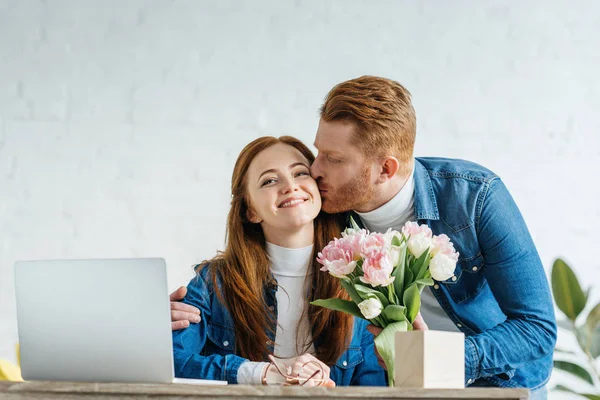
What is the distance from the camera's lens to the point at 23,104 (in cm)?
345

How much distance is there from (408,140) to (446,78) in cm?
113

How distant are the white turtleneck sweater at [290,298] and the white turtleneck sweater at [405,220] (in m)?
0.23

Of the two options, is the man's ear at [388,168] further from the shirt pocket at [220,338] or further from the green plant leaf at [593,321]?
the green plant leaf at [593,321]

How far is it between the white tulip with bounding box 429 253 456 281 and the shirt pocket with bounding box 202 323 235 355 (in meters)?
0.86

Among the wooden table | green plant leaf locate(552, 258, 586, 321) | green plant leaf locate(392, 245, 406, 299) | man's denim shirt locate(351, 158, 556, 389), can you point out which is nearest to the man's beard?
man's denim shirt locate(351, 158, 556, 389)

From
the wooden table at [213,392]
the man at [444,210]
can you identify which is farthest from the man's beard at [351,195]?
the wooden table at [213,392]

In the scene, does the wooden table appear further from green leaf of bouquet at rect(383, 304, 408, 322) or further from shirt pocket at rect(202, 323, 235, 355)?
shirt pocket at rect(202, 323, 235, 355)

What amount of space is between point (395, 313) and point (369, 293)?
0.25ft

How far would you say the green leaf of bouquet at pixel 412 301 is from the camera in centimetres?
174

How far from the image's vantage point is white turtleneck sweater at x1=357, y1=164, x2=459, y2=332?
2443mm

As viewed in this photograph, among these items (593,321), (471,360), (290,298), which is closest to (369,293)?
(471,360)

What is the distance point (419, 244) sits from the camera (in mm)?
1736

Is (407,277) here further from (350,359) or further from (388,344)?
(350,359)

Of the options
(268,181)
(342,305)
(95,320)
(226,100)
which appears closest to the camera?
(95,320)
